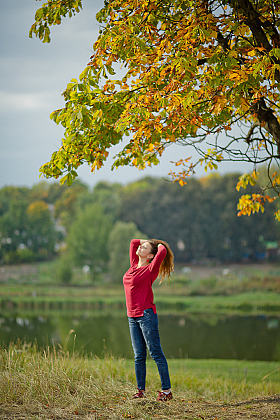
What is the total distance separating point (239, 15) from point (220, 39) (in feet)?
1.36

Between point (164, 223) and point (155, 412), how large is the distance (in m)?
43.0

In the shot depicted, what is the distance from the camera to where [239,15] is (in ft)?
16.4

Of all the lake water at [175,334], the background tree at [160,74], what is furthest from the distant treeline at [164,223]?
the background tree at [160,74]

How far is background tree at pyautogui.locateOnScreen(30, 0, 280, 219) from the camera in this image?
14.1 ft

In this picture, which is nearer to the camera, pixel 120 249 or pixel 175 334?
pixel 175 334

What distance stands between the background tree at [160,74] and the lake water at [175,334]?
35.8 feet

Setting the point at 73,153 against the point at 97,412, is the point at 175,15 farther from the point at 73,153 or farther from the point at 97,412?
the point at 97,412

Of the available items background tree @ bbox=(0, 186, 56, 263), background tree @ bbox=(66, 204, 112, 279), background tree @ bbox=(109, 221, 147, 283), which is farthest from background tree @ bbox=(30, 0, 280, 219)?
background tree @ bbox=(0, 186, 56, 263)

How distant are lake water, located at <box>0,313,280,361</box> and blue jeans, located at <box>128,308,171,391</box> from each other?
10518mm

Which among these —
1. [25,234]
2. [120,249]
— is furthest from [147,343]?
[25,234]

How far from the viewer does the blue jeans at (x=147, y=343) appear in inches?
170

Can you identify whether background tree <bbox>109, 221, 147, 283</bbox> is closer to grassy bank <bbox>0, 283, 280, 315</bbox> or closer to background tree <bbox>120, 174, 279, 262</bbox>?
grassy bank <bbox>0, 283, 280, 315</bbox>

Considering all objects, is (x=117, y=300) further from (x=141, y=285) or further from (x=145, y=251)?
(x=141, y=285)

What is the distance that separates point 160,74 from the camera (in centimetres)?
457
